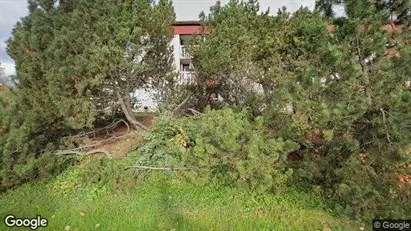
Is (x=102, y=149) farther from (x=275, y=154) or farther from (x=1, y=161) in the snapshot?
(x=275, y=154)

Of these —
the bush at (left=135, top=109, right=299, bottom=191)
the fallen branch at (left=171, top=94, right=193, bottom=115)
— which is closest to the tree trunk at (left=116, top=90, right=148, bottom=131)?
the fallen branch at (left=171, top=94, right=193, bottom=115)

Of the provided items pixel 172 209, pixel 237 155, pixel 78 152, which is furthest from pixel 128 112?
pixel 237 155

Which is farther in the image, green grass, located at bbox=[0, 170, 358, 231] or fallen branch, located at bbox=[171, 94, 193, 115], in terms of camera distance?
fallen branch, located at bbox=[171, 94, 193, 115]

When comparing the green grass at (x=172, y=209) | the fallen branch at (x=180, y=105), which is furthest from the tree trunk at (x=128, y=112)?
the green grass at (x=172, y=209)

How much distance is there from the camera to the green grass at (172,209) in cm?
459

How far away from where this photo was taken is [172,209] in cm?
505

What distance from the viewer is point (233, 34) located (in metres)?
6.69

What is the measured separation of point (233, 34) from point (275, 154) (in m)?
3.27

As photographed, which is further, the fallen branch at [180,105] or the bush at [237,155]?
the fallen branch at [180,105]

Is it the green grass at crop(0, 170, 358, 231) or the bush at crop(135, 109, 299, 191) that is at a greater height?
the bush at crop(135, 109, 299, 191)

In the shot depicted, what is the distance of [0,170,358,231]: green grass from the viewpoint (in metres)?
4.59

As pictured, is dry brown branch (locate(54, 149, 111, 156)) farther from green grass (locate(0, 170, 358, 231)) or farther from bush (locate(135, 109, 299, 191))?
bush (locate(135, 109, 299, 191))

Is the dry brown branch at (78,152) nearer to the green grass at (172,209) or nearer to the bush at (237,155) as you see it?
the green grass at (172,209)

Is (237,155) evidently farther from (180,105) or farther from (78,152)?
(78,152)
